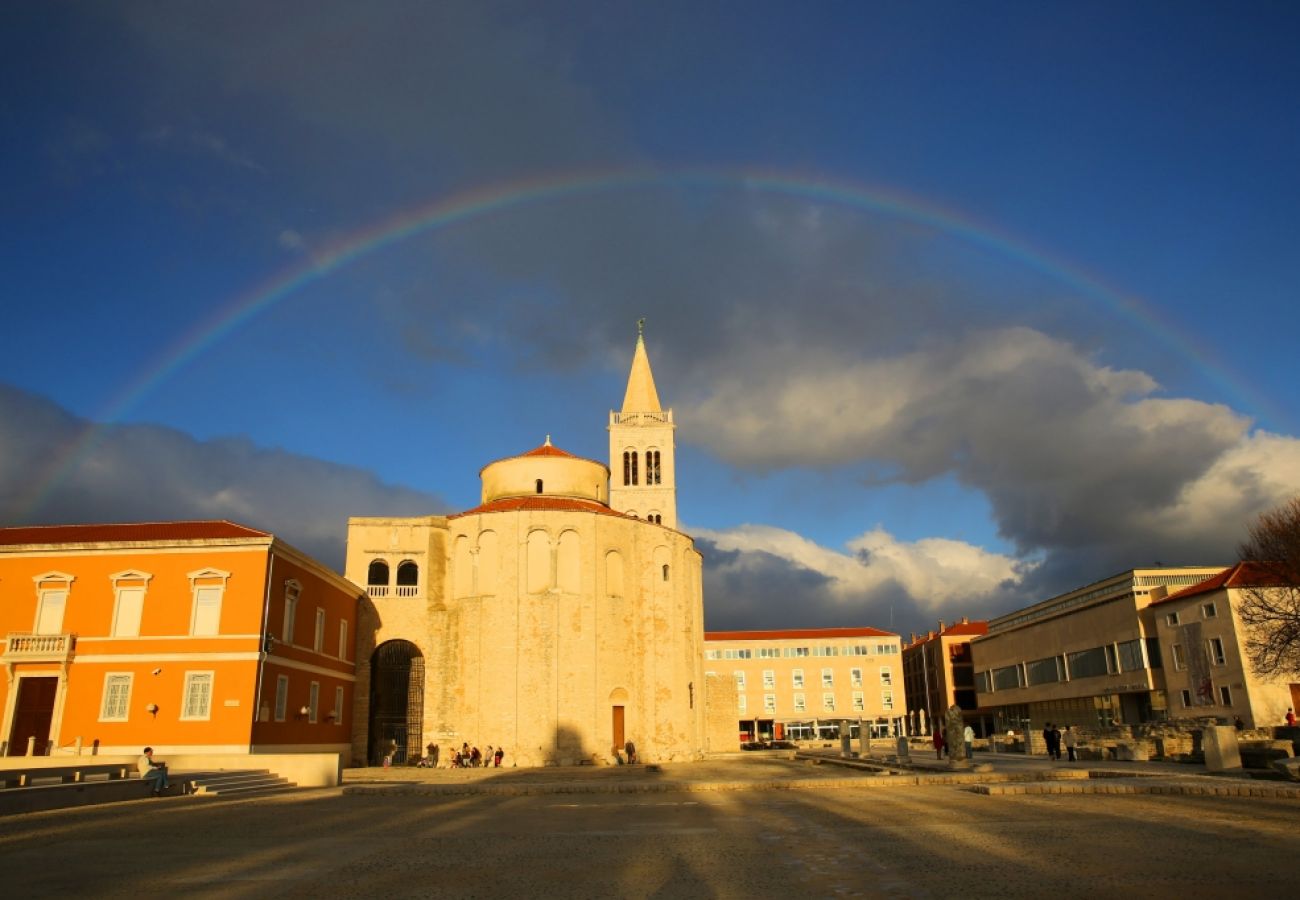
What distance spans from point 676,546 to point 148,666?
26608 mm

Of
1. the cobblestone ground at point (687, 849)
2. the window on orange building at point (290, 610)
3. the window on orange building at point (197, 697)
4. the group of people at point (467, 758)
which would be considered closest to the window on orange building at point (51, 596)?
the window on orange building at point (197, 697)

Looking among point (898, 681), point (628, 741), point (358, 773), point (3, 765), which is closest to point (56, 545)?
point (3, 765)

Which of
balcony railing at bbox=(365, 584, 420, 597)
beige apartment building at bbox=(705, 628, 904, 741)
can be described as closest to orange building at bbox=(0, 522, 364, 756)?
balcony railing at bbox=(365, 584, 420, 597)

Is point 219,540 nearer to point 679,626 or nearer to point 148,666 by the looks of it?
point 148,666

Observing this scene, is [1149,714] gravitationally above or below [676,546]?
below

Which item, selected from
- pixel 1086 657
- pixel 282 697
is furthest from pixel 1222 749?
pixel 1086 657

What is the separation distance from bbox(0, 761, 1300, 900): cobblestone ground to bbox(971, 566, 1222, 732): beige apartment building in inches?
1716

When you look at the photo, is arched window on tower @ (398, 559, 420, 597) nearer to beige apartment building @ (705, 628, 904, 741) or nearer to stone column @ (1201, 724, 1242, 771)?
stone column @ (1201, 724, 1242, 771)

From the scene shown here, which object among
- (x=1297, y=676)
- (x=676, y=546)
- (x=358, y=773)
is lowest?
(x=358, y=773)

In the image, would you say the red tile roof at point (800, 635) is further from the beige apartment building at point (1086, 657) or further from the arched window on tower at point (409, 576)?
the arched window on tower at point (409, 576)

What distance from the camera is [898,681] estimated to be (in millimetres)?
97000

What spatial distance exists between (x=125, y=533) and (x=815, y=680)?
76.7 meters

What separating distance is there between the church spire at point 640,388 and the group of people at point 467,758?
1701 inches

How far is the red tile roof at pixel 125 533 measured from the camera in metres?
32.9
